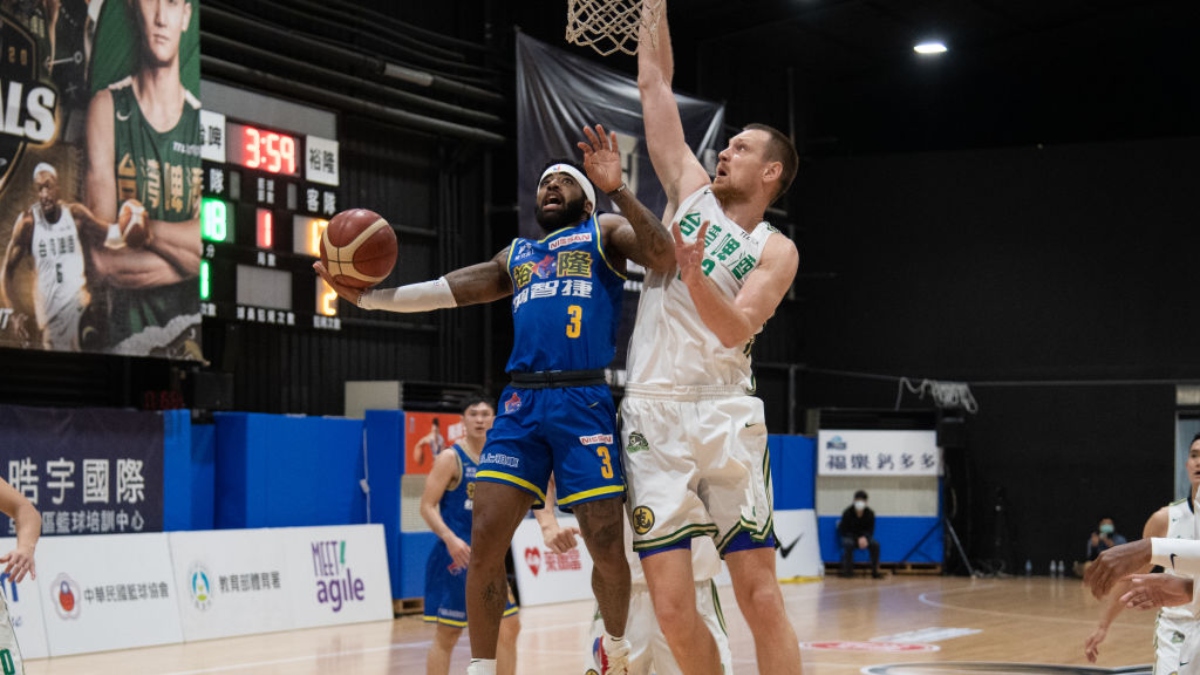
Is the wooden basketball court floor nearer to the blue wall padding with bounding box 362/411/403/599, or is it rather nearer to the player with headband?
the blue wall padding with bounding box 362/411/403/599

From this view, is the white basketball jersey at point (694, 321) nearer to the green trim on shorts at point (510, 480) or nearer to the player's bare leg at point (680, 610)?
the green trim on shorts at point (510, 480)

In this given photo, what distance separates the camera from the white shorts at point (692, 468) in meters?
5.15

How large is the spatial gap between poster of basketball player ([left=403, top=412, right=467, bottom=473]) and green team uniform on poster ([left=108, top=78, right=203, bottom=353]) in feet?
9.65

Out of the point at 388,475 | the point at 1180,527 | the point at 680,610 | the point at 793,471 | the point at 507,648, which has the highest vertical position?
the point at 1180,527

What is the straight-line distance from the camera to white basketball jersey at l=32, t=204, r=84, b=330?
1110 cm

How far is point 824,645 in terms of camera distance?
39.1 feet

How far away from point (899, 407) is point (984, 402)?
131 cm

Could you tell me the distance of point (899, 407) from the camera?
76.4ft

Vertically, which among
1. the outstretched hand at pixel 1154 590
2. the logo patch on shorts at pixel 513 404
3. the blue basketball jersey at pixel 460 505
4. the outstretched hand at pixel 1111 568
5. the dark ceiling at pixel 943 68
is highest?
the dark ceiling at pixel 943 68

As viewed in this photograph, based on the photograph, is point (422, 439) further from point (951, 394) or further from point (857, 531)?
point (951, 394)

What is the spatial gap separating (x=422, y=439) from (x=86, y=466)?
362 centimetres

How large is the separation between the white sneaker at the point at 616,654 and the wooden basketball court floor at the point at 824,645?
4.76m

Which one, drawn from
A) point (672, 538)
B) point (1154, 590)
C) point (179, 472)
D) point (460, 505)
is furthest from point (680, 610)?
point (179, 472)

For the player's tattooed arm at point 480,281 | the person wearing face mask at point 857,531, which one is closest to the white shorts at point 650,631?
the player's tattooed arm at point 480,281
